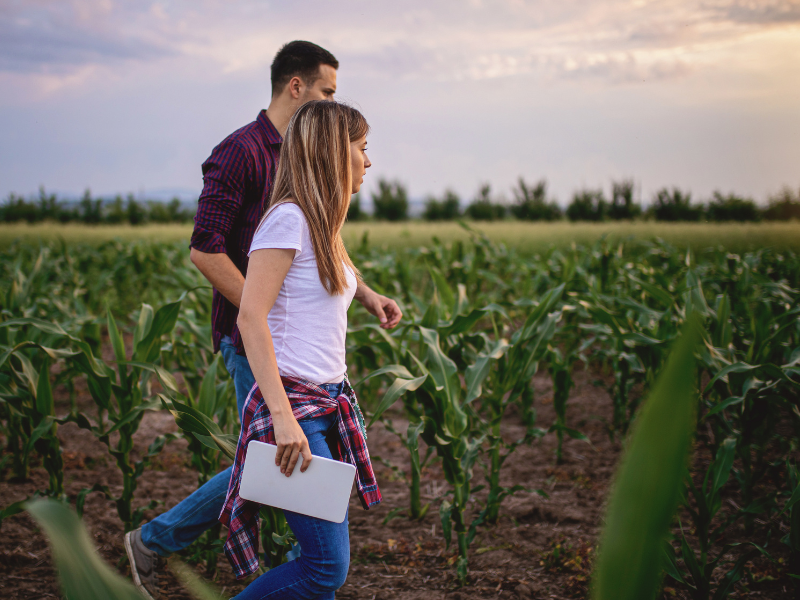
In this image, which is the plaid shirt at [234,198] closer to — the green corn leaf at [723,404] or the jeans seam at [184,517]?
the jeans seam at [184,517]

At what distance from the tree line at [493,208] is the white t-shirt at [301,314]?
1812 millimetres

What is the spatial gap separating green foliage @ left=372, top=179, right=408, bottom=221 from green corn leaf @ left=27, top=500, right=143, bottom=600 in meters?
21.0

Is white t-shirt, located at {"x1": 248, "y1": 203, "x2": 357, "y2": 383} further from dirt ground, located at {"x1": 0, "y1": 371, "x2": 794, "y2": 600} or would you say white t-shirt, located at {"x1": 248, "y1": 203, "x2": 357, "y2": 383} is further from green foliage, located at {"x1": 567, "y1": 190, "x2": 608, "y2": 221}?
green foliage, located at {"x1": 567, "y1": 190, "x2": 608, "y2": 221}

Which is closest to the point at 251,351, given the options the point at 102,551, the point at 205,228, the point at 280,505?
the point at 280,505

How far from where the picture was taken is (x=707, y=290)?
437 cm

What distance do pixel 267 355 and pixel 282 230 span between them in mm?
271

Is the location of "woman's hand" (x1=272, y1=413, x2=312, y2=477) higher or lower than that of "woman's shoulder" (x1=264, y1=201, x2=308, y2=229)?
lower

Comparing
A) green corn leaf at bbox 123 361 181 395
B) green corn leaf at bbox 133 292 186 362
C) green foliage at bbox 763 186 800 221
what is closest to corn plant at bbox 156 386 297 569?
green corn leaf at bbox 123 361 181 395

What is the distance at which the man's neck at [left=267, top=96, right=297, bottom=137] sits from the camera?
5.79 feet

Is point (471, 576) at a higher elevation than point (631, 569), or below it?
below

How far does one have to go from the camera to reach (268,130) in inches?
67.3

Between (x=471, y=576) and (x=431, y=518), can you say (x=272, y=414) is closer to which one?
(x=471, y=576)

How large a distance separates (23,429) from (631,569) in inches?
99.7

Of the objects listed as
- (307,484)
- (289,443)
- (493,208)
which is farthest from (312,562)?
(493,208)
